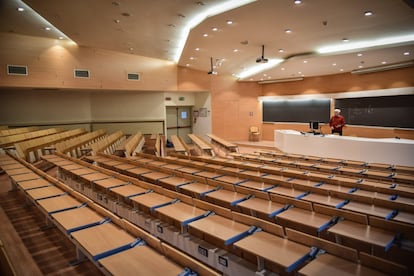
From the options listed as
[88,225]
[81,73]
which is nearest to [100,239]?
[88,225]

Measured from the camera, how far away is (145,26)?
7.80 metres

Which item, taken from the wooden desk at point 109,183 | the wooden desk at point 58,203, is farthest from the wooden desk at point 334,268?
the wooden desk at point 109,183

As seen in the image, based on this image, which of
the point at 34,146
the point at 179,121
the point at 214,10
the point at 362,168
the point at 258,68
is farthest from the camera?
the point at 179,121

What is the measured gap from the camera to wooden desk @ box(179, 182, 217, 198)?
4184 mm

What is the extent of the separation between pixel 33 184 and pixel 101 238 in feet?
8.83

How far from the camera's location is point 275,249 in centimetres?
243

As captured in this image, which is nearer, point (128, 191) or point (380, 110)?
point (128, 191)

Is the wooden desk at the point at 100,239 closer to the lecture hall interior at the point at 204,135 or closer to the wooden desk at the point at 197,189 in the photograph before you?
the lecture hall interior at the point at 204,135

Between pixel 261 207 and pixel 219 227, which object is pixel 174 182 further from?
pixel 219 227

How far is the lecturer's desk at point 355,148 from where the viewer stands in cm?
646

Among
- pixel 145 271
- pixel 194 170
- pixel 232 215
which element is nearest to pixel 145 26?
pixel 194 170

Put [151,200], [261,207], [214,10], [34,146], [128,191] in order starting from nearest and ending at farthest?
1. [261,207]
2. [151,200]
3. [128,191]
4. [214,10]
5. [34,146]

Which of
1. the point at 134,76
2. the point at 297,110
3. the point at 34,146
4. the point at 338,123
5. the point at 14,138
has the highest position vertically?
the point at 134,76

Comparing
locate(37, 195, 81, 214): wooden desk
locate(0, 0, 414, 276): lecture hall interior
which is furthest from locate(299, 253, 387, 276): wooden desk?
locate(37, 195, 81, 214): wooden desk
